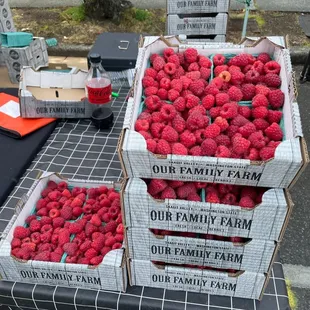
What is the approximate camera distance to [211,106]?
138 centimetres

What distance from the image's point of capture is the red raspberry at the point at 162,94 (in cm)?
143

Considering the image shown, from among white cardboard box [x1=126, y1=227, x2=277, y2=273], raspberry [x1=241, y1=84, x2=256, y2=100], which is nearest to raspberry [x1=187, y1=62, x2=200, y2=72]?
raspberry [x1=241, y1=84, x2=256, y2=100]

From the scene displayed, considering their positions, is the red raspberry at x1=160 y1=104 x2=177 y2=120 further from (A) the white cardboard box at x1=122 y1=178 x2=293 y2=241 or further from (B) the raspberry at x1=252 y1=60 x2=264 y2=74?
(B) the raspberry at x1=252 y1=60 x2=264 y2=74

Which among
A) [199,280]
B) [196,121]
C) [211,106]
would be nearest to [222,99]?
[211,106]

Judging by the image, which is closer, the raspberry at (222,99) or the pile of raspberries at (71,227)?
the raspberry at (222,99)

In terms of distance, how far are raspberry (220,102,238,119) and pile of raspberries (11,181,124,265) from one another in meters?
0.68

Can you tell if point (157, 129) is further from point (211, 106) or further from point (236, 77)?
point (236, 77)

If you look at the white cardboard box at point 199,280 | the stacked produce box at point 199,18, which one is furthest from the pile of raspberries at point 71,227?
the stacked produce box at point 199,18

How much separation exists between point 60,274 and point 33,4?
540 cm

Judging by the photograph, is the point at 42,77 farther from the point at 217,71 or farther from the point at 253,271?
the point at 253,271

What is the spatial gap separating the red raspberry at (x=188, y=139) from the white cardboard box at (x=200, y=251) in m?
0.33

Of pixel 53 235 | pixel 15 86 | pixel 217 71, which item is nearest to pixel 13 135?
pixel 15 86

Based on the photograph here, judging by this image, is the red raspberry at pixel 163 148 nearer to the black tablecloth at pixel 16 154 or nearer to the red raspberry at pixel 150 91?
the red raspberry at pixel 150 91

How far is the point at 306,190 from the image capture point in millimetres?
2955
